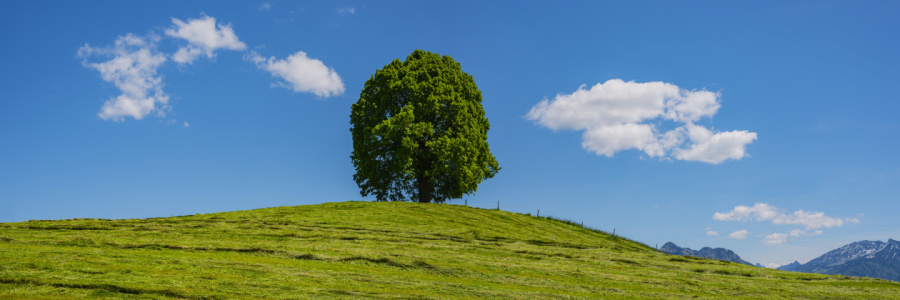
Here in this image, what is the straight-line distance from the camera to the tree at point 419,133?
44.2 m

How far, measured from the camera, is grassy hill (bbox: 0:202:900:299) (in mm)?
15164

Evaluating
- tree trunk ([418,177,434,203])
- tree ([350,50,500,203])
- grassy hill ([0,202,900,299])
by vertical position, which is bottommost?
grassy hill ([0,202,900,299])

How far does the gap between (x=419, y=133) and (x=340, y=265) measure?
82.0ft

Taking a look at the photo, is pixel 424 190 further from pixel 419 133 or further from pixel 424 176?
pixel 419 133

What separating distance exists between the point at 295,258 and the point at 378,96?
28.4 metres

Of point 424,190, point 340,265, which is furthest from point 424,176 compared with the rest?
point 340,265

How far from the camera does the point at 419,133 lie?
43.9m

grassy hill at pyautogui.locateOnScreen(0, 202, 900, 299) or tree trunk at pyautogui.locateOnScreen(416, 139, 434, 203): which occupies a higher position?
tree trunk at pyautogui.locateOnScreen(416, 139, 434, 203)

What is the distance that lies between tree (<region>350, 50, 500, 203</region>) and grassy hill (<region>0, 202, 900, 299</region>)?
10.8 metres

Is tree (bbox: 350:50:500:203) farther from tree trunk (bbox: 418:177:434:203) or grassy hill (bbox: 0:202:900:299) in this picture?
grassy hill (bbox: 0:202:900:299)

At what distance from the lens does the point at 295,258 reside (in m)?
20.7

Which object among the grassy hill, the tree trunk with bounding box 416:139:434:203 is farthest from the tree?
the grassy hill

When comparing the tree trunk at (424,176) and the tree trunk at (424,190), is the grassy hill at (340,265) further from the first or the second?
the tree trunk at (424,190)

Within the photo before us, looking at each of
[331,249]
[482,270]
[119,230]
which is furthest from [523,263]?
[119,230]
